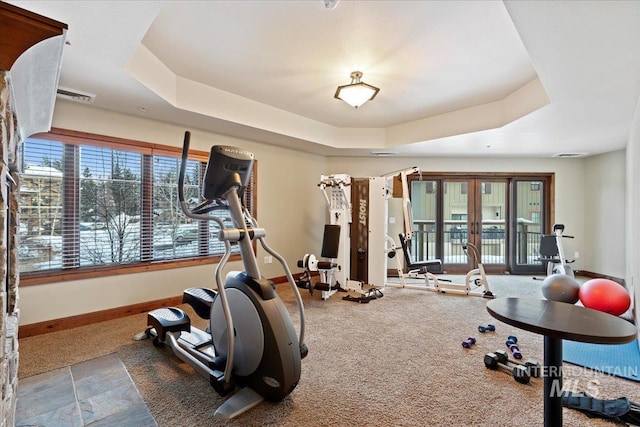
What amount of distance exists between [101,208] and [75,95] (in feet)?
4.02

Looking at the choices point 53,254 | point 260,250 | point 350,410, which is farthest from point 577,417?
point 53,254

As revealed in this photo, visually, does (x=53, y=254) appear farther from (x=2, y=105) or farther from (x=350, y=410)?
(x=350, y=410)

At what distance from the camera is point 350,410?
1.97 meters

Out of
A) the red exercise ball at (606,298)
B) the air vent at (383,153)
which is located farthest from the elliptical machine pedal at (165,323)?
the air vent at (383,153)

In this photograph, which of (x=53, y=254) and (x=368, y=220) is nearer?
(x=53, y=254)

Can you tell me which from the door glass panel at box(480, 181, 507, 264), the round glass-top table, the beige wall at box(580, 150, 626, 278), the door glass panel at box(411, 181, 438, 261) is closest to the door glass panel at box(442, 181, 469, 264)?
the door glass panel at box(411, 181, 438, 261)

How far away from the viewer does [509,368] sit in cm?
244

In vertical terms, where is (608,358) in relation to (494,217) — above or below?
below

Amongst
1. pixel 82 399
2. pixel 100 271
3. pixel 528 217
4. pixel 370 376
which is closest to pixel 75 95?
pixel 100 271

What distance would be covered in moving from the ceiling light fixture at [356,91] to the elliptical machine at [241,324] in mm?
1577

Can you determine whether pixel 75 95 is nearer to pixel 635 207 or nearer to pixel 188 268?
pixel 188 268

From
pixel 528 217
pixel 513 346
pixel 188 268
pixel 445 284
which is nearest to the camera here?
pixel 513 346

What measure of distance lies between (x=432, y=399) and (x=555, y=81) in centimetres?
283

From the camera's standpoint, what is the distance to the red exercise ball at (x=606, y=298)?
309 centimetres
